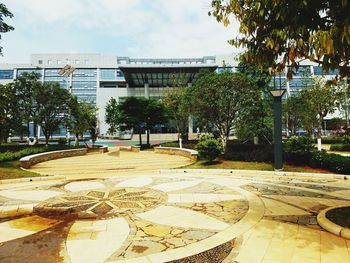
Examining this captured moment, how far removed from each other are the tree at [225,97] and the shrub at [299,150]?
17.7ft

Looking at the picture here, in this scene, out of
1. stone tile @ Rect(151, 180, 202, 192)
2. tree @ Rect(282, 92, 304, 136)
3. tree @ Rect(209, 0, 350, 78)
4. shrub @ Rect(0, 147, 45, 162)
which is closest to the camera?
tree @ Rect(209, 0, 350, 78)

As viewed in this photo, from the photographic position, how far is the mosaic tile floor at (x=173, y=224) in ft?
16.2

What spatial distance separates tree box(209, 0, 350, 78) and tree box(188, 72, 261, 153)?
1443 centimetres

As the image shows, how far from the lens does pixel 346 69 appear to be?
5.62 metres

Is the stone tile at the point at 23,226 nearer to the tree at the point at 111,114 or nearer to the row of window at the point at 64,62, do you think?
the tree at the point at 111,114

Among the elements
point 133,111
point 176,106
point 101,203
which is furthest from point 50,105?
point 101,203

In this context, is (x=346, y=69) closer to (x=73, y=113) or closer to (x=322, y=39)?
(x=322, y=39)

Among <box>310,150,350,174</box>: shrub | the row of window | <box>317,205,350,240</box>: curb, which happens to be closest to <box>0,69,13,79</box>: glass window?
the row of window

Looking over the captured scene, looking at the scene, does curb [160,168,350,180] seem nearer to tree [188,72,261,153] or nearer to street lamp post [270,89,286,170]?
street lamp post [270,89,286,170]

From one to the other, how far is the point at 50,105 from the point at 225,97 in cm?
1827

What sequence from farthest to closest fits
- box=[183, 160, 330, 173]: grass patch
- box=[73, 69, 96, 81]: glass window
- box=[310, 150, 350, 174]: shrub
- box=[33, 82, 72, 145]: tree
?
box=[73, 69, 96, 81]: glass window
box=[33, 82, 72, 145]: tree
box=[183, 160, 330, 173]: grass patch
box=[310, 150, 350, 174]: shrub

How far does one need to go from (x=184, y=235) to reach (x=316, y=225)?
119 inches

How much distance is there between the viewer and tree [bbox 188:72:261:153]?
20688mm

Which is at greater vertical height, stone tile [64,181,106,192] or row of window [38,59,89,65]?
row of window [38,59,89,65]
